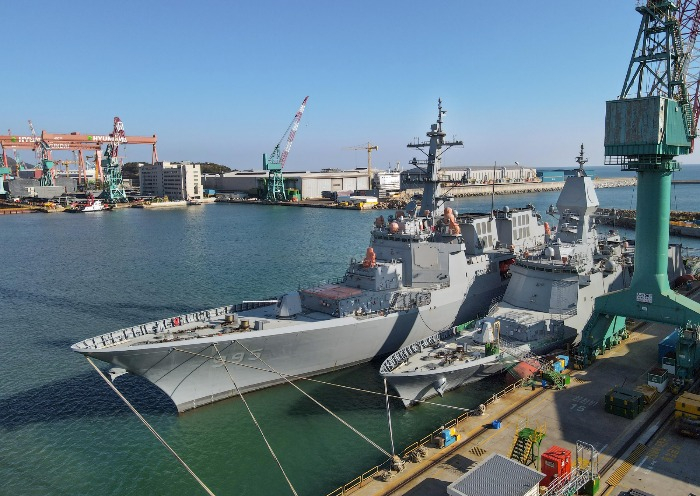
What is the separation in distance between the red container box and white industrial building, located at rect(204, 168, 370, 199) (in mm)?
116579

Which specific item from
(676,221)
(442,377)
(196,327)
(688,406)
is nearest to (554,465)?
(688,406)

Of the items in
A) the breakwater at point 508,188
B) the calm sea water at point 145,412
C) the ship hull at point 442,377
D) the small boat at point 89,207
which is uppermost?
the breakwater at point 508,188

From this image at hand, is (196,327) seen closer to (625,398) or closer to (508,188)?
(625,398)

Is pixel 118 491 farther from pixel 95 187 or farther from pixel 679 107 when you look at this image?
pixel 95 187

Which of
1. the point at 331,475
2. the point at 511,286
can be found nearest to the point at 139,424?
the point at 331,475

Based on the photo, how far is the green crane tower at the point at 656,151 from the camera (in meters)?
18.8

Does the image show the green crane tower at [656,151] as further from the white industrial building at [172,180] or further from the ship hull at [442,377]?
the white industrial building at [172,180]

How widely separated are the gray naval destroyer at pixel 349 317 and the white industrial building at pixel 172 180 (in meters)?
103

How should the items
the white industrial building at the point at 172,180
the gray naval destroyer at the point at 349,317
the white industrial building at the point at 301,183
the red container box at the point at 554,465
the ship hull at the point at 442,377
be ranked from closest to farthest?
the red container box at the point at 554,465, the ship hull at the point at 442,377, the gray naval destroyer at the point at 349,317, the white industrial building at the point at 172,180, the white industrial building at the point at 301,183

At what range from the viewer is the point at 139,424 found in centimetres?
1919

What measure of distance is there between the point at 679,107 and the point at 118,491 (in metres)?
23.2

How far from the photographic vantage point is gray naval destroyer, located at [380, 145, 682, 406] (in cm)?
1923

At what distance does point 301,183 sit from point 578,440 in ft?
384

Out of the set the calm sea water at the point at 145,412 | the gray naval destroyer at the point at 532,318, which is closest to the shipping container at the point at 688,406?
the gray naval destroyer at the point at 532,318
